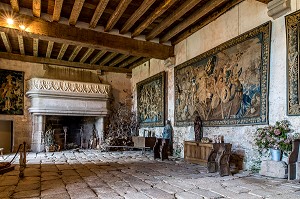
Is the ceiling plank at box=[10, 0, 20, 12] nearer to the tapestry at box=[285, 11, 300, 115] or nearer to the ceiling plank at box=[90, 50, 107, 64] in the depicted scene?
the ceiling plank at box=[90, 50, 107, 64]

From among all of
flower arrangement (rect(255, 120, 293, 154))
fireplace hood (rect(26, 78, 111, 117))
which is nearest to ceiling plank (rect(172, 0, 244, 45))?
flower arrangement (rect(255, 120, 293, 154))

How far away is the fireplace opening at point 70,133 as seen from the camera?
357 inches

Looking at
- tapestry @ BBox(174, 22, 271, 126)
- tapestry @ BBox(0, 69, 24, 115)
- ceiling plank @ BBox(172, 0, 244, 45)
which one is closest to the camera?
tapestry @ BBox(174, 22, 271, 126)

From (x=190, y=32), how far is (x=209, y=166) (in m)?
3.78

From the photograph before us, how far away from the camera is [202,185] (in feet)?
11.5

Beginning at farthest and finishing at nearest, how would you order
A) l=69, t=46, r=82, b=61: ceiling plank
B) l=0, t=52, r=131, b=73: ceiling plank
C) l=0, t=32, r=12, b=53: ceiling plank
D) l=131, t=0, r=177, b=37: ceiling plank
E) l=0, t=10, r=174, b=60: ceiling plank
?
l=0, t=52, r=131, b=73: ceiling plank
l=69, t=46, r=82, b=61: ceiling plank
l=0, t=32, r=12, b=53: ceiling plank
l=0, t=10, r=174, b=60: ceiling plank
l=131, t=0, r=177, b=37: ceiling plank

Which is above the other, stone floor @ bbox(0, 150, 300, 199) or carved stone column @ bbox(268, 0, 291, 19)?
carved stone column @ bbox(268, 0, 291, 19)

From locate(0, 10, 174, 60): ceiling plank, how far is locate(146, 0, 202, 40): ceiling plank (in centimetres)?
45

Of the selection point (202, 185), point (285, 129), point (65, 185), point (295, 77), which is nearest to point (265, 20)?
point (295, 77)

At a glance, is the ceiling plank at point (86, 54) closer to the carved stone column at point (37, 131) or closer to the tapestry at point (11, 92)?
the tapestry at point (11, 92)

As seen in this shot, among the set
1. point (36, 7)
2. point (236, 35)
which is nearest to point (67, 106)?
point (36, 7)

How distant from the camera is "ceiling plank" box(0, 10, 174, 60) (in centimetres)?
569

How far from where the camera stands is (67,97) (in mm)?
9148

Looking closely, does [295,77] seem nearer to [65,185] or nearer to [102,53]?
[65,185]
